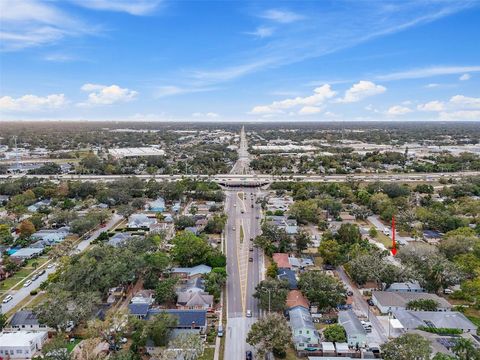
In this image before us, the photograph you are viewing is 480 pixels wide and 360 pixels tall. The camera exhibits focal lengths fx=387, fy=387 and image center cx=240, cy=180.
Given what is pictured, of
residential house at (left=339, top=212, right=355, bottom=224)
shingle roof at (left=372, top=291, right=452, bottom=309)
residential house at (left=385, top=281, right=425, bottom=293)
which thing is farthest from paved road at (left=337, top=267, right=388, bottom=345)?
residential house at (left=339, top=212, right=355, bottom=224)

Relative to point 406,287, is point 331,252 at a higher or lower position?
higher

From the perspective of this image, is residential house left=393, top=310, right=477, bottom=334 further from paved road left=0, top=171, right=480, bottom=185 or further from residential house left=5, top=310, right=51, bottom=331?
paved road left=0, top=171, right=480, bottom=185

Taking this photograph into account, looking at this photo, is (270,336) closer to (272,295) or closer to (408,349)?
(272,295)

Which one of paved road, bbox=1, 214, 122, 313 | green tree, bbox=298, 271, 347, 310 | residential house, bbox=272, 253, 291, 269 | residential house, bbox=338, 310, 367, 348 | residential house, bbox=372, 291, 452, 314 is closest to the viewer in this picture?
residential house, bbox=338, 310, 367, 348

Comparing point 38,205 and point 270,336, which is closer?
point 270,336

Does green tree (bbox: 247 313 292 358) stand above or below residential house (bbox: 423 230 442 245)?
above

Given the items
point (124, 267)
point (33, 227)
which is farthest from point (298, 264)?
point (33, 227)

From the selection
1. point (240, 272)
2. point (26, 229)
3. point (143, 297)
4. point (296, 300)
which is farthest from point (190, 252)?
point (26, 229)

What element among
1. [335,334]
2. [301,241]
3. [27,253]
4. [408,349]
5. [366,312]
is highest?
[408,349]
